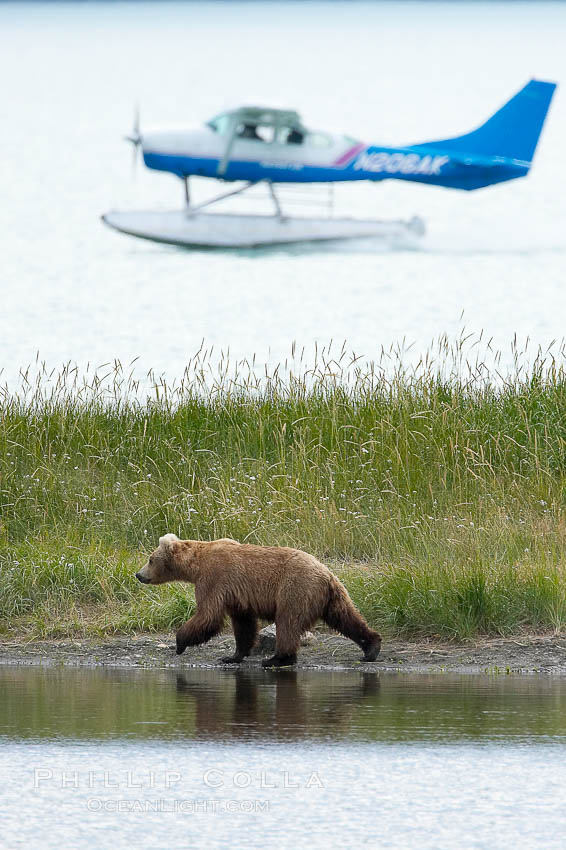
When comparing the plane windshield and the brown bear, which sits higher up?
the plane windshield

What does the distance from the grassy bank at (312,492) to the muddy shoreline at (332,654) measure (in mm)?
191

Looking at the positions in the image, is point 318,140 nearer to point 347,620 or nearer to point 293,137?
point 293,137

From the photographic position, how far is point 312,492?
38.3 ft

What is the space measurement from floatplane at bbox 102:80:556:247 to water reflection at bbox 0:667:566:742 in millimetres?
42592

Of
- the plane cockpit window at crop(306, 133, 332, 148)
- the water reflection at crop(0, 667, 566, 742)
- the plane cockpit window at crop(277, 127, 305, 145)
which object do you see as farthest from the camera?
the plane cockpit window at crop(306, 133, 332, 148)

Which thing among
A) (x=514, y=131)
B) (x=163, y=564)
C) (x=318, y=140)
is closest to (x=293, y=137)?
(x=318, y=140)

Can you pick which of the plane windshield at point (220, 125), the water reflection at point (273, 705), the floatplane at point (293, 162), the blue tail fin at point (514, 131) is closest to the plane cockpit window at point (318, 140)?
the floatplane at point (293, 162)

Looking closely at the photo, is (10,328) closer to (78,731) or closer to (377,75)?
(78,731)

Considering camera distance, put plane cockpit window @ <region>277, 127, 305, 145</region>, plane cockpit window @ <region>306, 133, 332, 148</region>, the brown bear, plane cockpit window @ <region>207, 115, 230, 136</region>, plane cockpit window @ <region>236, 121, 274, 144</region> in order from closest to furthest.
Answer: the brown bear → plane cockpit window @ <region>207, 115, 230, 136</region> → plane cockpit window @ <region>277, 127, 305, 145</region> → plane cockpit window @ <region>236, 121, 274, 144</region> → plane cockpit window @ <region>306, 133, 332, 148</region>

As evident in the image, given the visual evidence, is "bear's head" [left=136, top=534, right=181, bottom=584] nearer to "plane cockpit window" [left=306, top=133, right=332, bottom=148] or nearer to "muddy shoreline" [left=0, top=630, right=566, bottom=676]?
"muddy shoreline" [left=0, top=630, right=566, bottom=676]

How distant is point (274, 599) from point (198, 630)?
0.48 metres

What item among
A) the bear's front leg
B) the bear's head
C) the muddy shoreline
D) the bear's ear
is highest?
the bear's ear

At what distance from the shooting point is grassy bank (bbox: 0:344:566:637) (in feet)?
30.5

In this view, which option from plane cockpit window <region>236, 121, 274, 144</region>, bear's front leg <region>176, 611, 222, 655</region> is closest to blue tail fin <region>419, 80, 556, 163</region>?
plane cockpit window <region>236, 121, 274, 144</region>
